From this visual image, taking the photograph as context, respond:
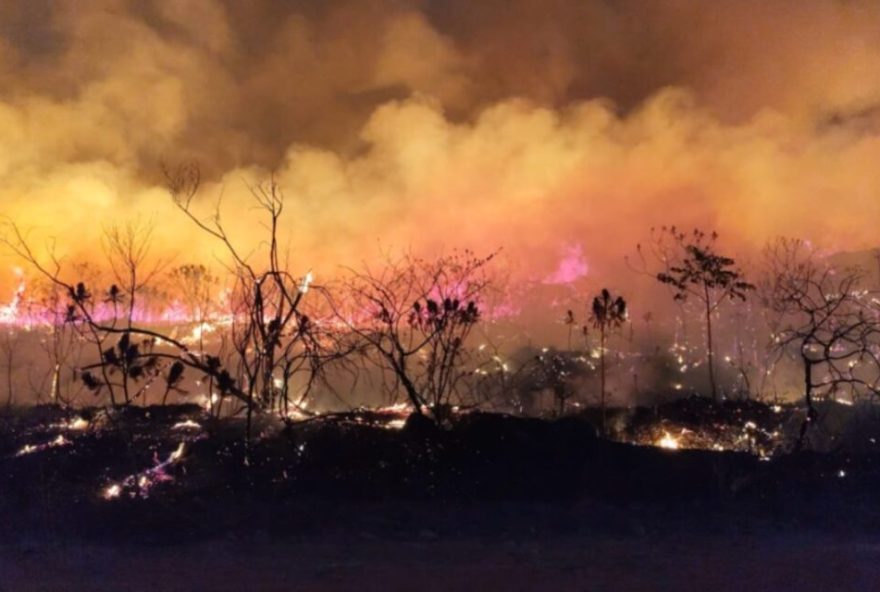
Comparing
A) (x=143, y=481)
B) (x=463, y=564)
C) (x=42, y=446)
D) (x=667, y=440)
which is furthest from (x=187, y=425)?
(x=667, y=440)

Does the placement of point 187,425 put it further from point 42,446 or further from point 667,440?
point 667,440

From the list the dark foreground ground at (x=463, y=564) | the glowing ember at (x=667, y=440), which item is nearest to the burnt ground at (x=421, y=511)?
the dark foreground ground at (x=463, y=564)

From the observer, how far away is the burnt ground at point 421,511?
6441 mm

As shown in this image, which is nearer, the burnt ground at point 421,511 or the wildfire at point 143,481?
the burnt ground at point 421,511

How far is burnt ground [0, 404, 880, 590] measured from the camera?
6441 mm

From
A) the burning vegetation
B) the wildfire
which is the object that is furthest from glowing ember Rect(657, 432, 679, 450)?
the wildfire

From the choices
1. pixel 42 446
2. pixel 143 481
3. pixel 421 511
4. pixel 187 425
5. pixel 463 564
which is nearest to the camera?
pixel 463 564

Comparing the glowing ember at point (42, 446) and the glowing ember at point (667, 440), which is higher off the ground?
the glowing ember at point (667, 440)

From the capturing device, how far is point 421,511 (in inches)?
336

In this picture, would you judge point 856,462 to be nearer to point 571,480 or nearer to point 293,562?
point 571,480

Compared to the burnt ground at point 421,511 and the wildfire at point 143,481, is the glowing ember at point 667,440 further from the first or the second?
the wildfire at point 143,481

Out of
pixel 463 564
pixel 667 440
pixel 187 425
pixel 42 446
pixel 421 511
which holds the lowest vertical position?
pixel 463 564

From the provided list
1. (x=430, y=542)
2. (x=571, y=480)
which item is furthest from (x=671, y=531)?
(x=430, y=542)

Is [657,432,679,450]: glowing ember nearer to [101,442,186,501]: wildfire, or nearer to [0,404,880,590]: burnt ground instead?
[0,404,880,590]: burnt ground
